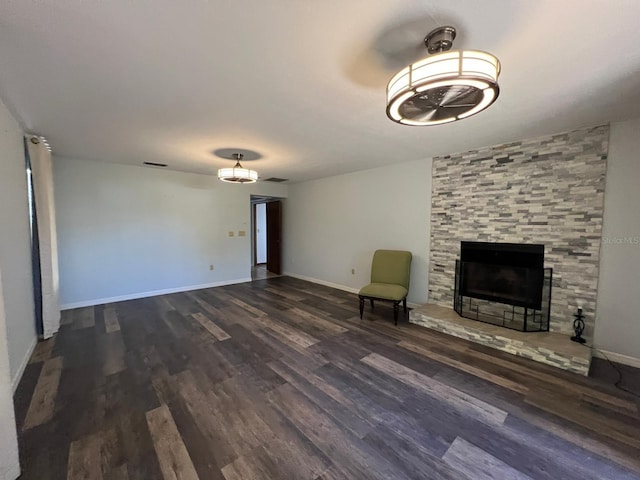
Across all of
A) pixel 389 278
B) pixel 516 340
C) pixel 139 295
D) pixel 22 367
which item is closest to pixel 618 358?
pixel 516 340

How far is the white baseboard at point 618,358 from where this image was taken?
2605mm

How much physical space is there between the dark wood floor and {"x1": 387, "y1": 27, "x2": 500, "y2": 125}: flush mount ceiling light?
2154 mm

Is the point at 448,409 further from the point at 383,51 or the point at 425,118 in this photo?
the point at 383,51

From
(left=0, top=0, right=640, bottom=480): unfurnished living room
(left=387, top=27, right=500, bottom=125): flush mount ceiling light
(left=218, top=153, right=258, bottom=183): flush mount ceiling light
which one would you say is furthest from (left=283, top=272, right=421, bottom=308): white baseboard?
(left=387, top=27, right=500, bottom=125): flush mount ceiling light

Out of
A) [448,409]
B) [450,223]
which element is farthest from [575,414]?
[450,223]

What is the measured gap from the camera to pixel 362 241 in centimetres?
513

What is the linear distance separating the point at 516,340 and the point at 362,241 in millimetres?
2867

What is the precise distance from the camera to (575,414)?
1.95 meters

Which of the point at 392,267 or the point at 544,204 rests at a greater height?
the point at 544,204

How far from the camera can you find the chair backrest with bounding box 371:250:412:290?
413cm

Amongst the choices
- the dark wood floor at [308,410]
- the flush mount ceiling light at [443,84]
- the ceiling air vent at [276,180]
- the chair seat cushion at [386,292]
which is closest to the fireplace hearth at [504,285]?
the dark wood floor at [308,410]

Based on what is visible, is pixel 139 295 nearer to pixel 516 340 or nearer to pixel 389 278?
pixel 389 278

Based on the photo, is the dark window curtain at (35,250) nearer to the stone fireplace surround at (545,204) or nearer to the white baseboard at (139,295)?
the white baseboard at (139,295)

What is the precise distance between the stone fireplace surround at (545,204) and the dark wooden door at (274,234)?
14.9 ft
